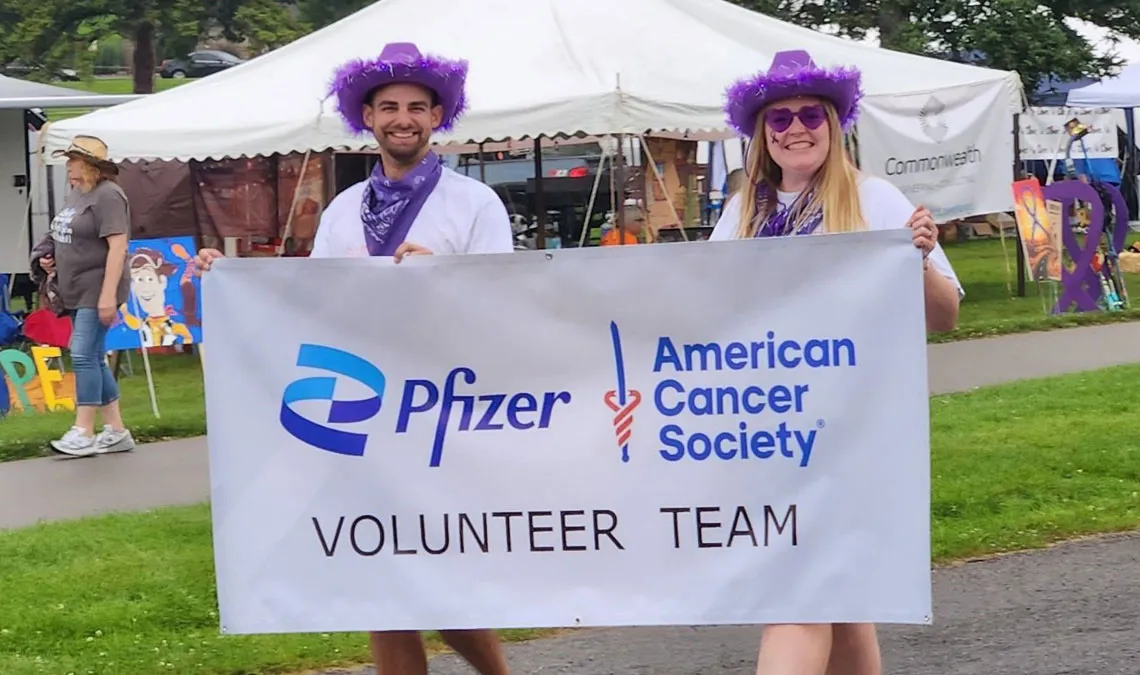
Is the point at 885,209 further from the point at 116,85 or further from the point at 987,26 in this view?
the point at 116,85

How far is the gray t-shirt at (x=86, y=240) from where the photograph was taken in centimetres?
875

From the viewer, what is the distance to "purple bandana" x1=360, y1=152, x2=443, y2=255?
3.79m

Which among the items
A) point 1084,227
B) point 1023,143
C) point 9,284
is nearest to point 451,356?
point 1084,227

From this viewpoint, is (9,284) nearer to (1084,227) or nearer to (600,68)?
(600,68)

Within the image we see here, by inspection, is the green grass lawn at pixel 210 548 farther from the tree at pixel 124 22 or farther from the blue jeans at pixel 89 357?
the tree at pixel 124 22

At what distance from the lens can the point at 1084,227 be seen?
1462 centimetres

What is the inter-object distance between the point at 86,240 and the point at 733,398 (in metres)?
6.23

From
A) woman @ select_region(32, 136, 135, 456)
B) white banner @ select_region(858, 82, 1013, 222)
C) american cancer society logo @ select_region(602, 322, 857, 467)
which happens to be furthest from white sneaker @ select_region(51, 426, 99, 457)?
white banner @ select_region(858, 82, 1013, 222)

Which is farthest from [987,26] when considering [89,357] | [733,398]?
[733,398]

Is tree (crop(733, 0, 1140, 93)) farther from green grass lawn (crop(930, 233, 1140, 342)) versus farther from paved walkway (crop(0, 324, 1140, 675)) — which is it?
paved walkway (crop(0, 324, 1140, 675))

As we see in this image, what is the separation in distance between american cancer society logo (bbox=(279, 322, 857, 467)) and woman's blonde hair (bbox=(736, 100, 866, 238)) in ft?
1.05

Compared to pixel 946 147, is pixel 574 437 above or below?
below

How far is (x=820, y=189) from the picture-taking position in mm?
3629

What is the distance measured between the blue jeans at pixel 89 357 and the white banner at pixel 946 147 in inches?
271
